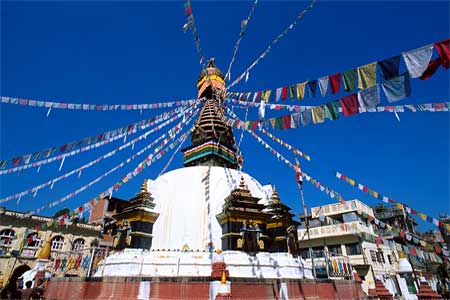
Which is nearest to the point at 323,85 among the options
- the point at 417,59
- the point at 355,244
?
the point at 417,59

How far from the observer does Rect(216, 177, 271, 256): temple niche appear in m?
9.66

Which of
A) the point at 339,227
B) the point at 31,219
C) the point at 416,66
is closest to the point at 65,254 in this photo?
the point at 416,66

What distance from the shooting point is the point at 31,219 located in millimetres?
21844

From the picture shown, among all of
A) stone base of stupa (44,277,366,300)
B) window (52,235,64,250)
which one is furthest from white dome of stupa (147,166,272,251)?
window (52,235,64,250)

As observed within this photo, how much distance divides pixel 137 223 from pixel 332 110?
844 cm

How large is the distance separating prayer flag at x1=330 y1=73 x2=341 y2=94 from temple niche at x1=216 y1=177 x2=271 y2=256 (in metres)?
5.86

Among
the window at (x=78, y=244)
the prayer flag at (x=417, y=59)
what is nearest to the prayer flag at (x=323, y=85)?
the prayer flag at (x=417, y=59)

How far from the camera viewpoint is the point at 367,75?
5.47 meters

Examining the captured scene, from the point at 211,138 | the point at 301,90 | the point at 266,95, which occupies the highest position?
the point at 211,138

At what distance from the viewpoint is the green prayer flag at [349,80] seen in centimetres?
575

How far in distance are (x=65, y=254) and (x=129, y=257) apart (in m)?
3.93

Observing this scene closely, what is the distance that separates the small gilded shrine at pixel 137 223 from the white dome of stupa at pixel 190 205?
321 mm

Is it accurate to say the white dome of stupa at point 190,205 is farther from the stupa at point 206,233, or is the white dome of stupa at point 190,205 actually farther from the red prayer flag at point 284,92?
the red prayer flag at point 284,92

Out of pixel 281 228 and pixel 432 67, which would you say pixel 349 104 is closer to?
pixel 432 67
